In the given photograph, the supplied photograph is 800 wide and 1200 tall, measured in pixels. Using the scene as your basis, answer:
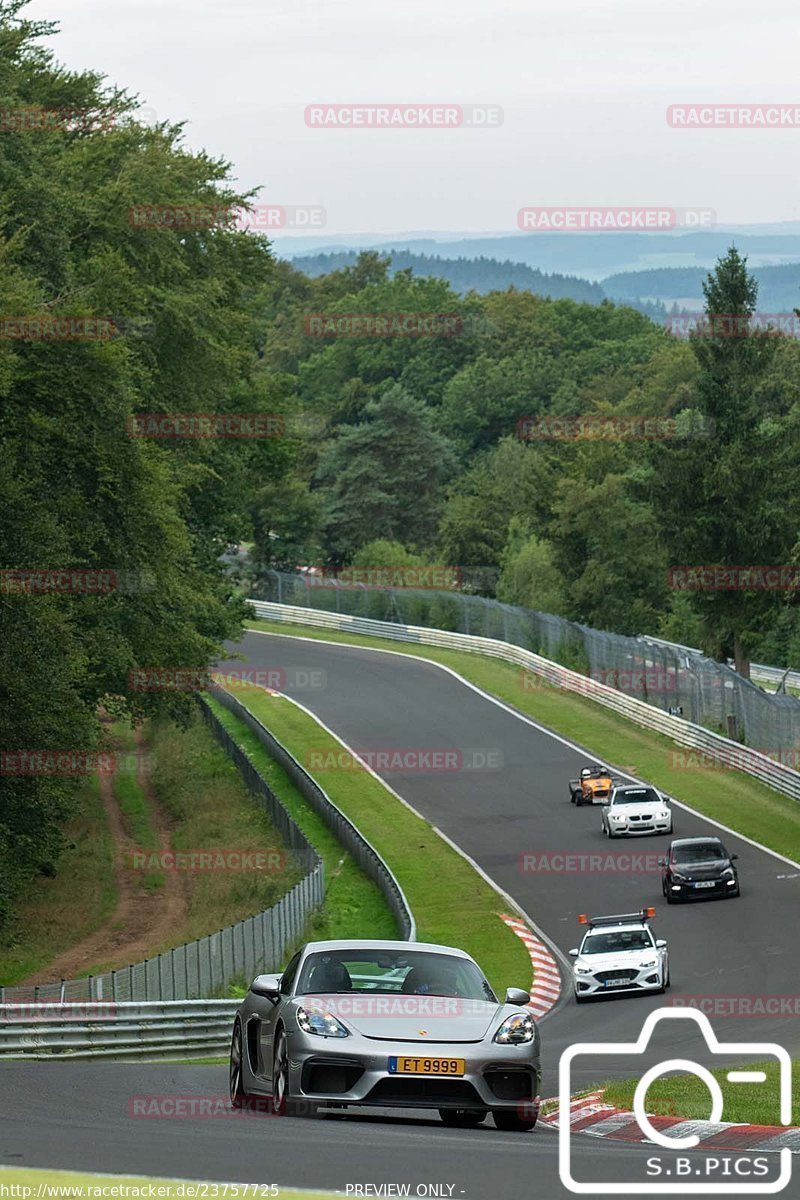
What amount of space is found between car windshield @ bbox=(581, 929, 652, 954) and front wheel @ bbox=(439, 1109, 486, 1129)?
1750 cm

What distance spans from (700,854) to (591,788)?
1293 centimetres

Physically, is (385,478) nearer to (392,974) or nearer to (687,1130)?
(392,974)

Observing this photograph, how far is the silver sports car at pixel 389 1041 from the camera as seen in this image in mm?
11781

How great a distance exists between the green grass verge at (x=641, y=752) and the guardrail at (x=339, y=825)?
9373 mm

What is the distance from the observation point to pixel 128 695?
39219mm

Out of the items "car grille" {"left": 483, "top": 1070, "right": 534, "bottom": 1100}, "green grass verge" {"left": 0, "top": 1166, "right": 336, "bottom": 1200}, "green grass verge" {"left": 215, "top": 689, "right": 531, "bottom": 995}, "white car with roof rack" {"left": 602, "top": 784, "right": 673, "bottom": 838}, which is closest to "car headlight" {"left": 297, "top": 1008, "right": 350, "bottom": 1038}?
"car grille" {"left": 483, "top": 1070, "right": 534, "bottom": 1100}

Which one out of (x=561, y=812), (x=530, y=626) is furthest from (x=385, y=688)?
(x=561, y=812)

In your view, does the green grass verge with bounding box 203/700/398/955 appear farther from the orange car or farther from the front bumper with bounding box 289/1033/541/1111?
the front bumper with bounding box 289/1033/541/1111

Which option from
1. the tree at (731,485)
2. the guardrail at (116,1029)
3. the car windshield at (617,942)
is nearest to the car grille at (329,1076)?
the guardrail at (116,1029)

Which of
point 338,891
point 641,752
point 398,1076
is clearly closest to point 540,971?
point 338,891

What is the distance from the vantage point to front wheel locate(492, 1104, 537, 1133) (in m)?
12.1

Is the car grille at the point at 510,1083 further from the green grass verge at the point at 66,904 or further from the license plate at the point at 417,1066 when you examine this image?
the green grass verge at the point at 66,904

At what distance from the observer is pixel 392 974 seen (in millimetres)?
13180

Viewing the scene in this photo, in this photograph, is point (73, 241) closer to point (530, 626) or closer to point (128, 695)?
point (128, 695)
